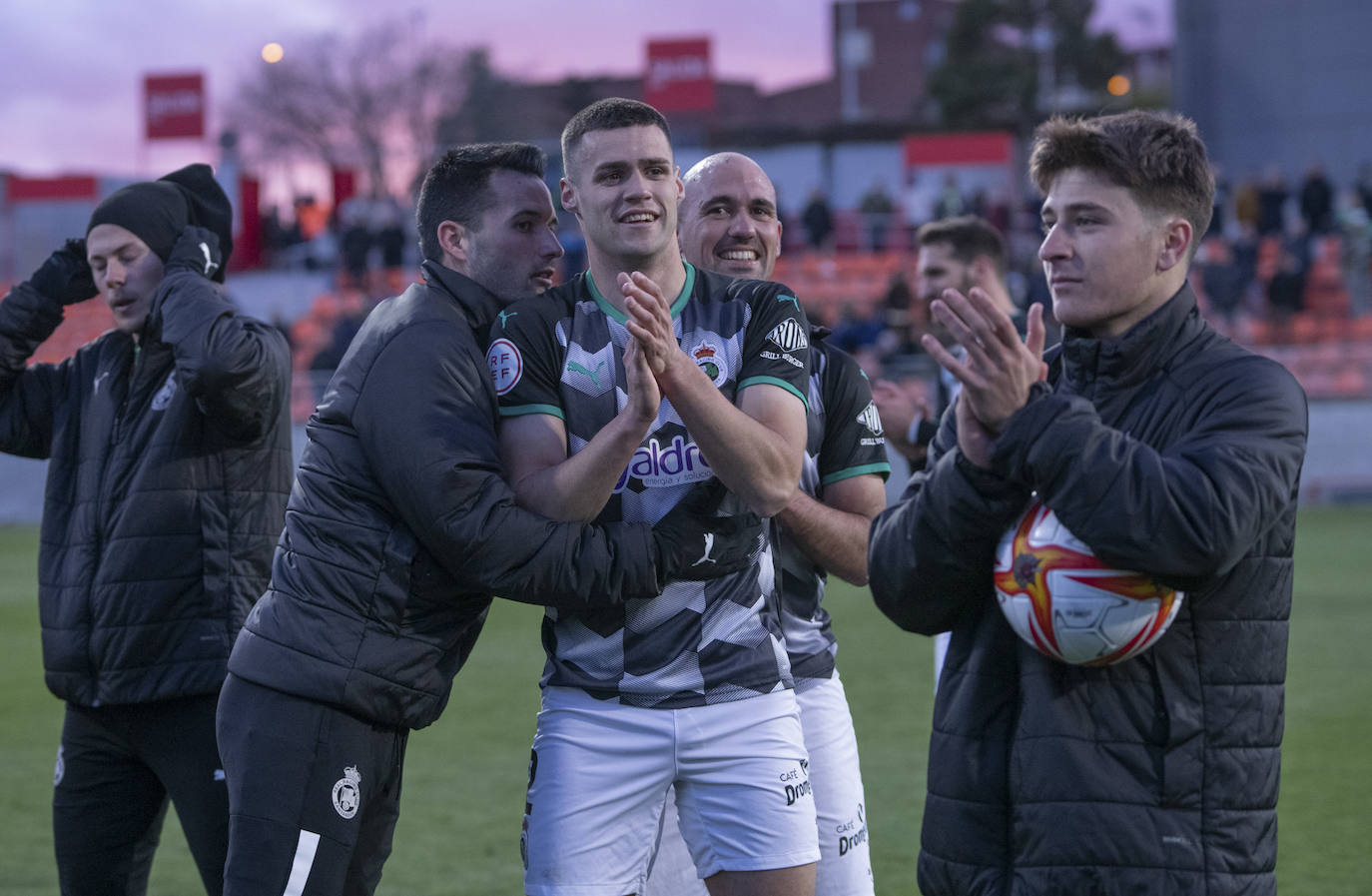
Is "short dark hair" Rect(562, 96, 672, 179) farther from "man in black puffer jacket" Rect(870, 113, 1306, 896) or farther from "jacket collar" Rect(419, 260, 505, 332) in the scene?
"man in black puffer jacket" Rect(870, 113, 1306, 896)

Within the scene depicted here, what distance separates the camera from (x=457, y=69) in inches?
1955

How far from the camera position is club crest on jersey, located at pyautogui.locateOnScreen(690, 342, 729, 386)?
11.1 ft

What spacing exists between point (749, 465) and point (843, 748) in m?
1.12

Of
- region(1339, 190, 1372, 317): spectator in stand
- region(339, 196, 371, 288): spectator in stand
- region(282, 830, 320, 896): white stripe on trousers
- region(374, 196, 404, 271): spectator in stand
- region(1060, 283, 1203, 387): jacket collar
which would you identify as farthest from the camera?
region(374, 196, 404, 271): spectator in stand

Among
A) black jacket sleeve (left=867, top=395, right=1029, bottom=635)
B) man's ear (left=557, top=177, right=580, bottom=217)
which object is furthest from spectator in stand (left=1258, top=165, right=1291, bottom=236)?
black jacket sleeve (left=867, top=395, right=1029, bottom=635)

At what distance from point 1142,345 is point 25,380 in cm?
353

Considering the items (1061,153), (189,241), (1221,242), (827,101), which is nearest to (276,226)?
(1221,242)

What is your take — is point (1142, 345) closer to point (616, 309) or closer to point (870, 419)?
point (616, 309)

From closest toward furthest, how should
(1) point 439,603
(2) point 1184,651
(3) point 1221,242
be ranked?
(2) point 1184,651 → (1) point 439,603 → (3) point 1221,242

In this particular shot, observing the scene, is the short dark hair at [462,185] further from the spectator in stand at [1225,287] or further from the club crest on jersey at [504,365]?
the spectator in stand at [1225,287]

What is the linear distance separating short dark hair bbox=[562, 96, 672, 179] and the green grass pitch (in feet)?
10.2

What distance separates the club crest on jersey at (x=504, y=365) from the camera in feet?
10.9

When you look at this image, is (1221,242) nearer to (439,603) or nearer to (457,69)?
(439,603)

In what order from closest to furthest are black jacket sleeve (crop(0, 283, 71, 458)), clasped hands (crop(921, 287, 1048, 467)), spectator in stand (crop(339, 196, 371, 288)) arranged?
1. clasped hands (crop(921, 287, 1048, 467))
2. black jacket sleeve (crop(0, 283, 71, 458))
3. spectator in stand (crop(339, 196, 371, 288))
